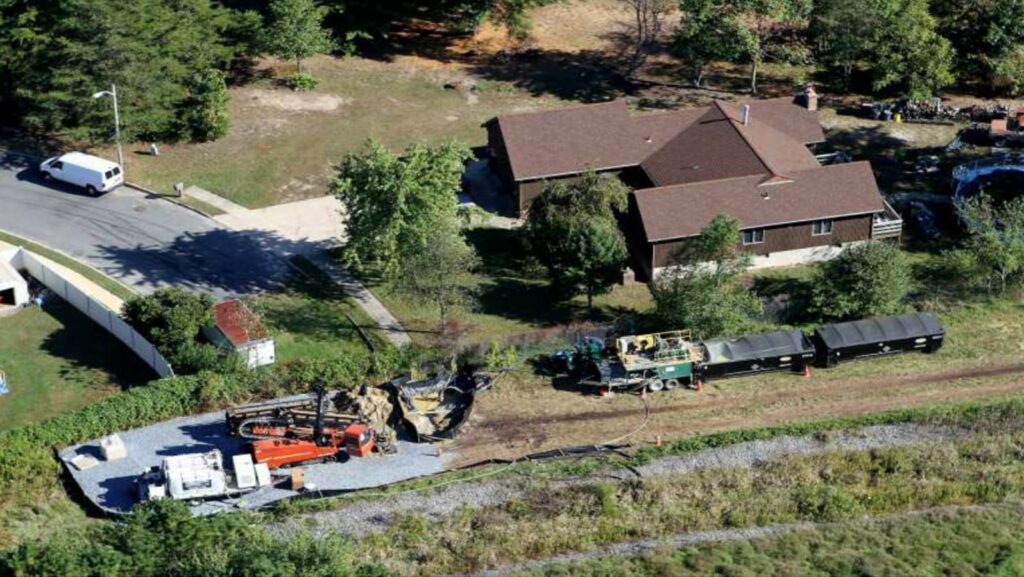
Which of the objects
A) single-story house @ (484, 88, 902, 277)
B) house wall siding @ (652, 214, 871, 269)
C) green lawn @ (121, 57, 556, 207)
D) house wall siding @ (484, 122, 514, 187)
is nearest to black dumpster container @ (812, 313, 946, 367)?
house wall siding @ (652, 214, 871, 269)

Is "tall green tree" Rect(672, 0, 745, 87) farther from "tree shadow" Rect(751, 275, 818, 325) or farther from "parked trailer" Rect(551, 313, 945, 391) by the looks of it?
"parked trailer" Rect(551, 313, 945, 391)

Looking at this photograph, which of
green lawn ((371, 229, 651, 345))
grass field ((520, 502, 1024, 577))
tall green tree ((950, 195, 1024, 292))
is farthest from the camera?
tall green tree ((950, 195, 1024, 292))

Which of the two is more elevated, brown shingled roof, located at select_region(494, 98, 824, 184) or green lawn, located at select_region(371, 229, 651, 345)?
brown shingled roof, located at select_region(494, 98, 824, 184)

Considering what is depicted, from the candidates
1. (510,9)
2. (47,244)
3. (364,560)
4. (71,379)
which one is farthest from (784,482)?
(510,9)

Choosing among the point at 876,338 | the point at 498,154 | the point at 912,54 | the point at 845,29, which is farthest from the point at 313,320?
the point at 912,54

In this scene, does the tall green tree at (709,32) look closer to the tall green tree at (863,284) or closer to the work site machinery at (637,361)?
the tall green tree at (863,284)

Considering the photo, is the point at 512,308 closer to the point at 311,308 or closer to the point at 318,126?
the point at 311,308

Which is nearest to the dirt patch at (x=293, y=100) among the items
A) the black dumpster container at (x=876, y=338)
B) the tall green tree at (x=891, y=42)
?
the tall green tree at (x=891, y=42)
